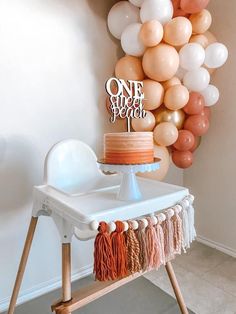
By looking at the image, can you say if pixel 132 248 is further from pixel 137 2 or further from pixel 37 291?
pixel 137 2

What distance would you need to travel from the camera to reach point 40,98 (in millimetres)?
1492

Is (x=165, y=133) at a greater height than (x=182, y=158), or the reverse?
(x=165, y=133)

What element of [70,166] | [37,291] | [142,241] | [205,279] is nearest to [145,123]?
[70,166]

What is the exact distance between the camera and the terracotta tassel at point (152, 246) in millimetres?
935

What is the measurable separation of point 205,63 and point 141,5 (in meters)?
0.49

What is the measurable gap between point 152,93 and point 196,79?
29 centimetres

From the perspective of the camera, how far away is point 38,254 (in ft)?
5.19

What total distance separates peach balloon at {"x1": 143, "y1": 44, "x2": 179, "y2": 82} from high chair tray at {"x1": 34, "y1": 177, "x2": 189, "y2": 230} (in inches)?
23.2

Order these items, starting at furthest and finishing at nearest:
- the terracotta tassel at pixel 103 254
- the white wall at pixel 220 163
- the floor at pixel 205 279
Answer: the white wall at pixel 220 163
the floor at pixel 205 279
the terracotta tassel at pixel 103 254

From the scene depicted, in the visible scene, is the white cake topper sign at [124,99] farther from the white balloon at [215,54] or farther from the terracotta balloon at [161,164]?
the white balloon at [215,54]

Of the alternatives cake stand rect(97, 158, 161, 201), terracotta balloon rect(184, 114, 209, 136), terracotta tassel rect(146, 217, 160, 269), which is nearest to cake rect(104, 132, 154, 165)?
cake stand rect(97, 158, 161, 201)

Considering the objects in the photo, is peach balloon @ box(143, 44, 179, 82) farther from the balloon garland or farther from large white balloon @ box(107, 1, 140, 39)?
large white balloon @ box(107, 1, 140, 39)

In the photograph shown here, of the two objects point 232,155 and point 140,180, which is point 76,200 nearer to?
point 140,180

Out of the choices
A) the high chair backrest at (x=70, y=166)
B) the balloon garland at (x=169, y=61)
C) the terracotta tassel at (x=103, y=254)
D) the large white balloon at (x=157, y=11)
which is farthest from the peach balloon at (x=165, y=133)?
the terracotta tassel at (x=103, y=254)
